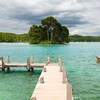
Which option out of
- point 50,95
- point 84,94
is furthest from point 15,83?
point 50,95

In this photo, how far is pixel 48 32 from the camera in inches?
4958

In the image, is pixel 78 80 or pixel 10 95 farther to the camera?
pixel 78 80

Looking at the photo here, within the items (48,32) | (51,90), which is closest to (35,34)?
(48,32)

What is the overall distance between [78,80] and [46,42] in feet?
354

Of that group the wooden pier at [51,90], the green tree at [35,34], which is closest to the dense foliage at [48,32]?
the green tree at [35,34]

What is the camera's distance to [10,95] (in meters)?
15.1

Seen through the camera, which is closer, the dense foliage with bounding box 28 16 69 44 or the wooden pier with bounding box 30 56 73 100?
the wooden pier with bounding box 30 56 73 100

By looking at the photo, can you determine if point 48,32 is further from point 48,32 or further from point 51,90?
point 51,90

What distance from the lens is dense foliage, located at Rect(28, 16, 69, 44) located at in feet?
399

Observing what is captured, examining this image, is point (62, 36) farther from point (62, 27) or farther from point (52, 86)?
point (52, 86)

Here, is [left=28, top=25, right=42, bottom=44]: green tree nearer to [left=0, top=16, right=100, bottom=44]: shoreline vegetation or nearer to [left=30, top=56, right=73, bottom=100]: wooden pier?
[left=0, top=16, right=100, bottom=44]: shoreline vegetation

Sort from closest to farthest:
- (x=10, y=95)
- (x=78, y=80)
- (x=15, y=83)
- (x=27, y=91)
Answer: (x=10, y=95) → (x=27, y=91) → (x=15, y=83) → (x=78, y=80)

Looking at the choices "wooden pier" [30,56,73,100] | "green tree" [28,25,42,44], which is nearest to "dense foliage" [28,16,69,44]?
"green tree" [28,25,42,44]

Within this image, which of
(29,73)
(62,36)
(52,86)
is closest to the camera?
(52,86)
